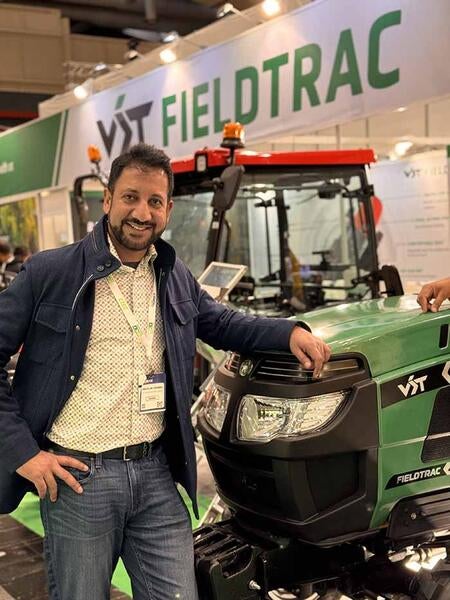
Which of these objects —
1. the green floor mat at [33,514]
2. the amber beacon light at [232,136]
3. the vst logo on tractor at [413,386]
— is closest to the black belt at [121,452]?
the vst logo on tractor at [413,386]

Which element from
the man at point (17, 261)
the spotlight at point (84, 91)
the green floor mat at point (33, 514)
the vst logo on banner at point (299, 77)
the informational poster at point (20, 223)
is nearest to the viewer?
the green floor mat at point (33, 514)

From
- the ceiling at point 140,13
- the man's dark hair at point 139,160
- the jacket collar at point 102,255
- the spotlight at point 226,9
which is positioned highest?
the ceiling at point 140,13

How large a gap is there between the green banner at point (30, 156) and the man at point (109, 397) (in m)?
7.67

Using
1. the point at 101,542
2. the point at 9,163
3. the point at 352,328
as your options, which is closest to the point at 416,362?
the point at 352,328

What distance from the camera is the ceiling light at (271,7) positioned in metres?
5.60

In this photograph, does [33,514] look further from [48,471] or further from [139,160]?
[139,160]

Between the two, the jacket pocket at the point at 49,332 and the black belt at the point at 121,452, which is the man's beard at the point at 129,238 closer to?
the jacket pocket at the point at 49,332

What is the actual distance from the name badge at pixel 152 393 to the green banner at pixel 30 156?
7782 mm

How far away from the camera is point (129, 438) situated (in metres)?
1.71

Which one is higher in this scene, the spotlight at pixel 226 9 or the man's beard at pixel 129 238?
the spotlight at pixel 226 9

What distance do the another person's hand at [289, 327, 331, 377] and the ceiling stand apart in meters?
11.3

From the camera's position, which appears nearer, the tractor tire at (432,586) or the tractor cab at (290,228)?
the tractor tire at (432,586)

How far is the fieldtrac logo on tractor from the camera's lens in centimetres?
723

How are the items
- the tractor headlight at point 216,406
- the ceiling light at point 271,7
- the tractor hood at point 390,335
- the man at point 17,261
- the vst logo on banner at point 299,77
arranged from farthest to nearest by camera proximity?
the man at point 17,261
the ceiling light at point 271,7
the vst logo on banner at point 299,77
the tractor headlight at point 216,406
the tractor hood at point 390,335
